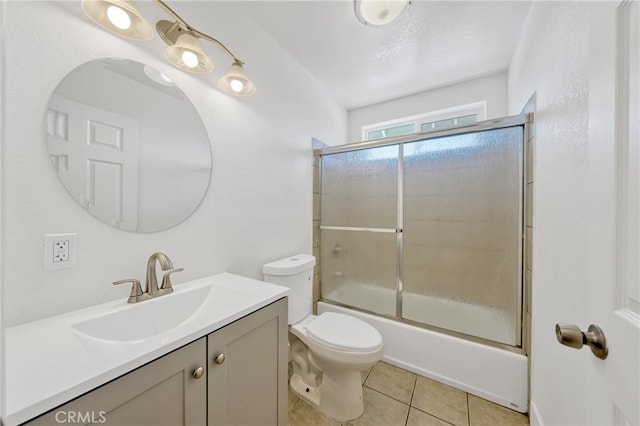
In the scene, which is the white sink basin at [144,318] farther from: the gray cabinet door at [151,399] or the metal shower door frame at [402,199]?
the metal shower door frame at [402,199]

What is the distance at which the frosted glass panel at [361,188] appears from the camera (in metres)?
1.91

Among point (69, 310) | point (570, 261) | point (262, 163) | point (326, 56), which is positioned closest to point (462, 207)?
point (570, 261)

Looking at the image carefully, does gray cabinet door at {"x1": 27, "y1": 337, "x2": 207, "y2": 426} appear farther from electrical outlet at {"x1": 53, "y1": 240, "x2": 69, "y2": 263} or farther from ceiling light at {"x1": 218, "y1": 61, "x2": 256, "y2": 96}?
ceiling light at {"x1": 218, "y1": 61, "x2": 256, "y2": 96}

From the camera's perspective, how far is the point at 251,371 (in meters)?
0.87

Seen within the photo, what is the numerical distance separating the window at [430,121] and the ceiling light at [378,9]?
99 centimetres

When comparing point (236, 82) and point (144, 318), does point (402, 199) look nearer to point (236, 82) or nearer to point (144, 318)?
point (236, 82)

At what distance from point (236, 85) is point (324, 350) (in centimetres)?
158

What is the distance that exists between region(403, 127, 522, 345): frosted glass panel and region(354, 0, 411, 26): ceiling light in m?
Answer: 0.85

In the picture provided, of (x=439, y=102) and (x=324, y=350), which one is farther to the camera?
(x=439, y=102)

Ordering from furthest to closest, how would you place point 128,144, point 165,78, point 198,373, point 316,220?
1. point 316,220
2. point 165,78
3. point 128,144
4. point 198,373

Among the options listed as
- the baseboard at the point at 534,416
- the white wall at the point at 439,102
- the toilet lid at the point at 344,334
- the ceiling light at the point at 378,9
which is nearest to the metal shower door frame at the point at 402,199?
the baseboard at the point at 534,416

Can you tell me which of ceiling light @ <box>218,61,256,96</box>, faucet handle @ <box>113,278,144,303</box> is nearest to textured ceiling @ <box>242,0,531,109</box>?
ceiling light @ <box>218,61,256,96</box>

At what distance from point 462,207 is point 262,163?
57.2 inches

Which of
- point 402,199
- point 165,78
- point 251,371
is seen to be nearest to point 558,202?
point 402,199
